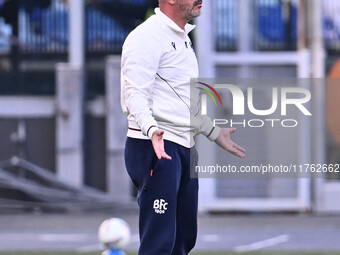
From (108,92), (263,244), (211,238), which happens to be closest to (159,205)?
(263,244)

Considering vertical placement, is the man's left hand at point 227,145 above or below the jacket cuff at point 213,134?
below

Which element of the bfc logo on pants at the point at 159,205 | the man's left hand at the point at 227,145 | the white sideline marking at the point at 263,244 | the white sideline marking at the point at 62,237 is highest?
the man's left hand at the point at 227,145

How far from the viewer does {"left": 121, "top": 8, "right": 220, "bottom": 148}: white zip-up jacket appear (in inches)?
205

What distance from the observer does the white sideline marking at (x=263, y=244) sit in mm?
9750

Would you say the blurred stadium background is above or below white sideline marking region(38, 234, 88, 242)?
above

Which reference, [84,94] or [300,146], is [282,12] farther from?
[84,94]

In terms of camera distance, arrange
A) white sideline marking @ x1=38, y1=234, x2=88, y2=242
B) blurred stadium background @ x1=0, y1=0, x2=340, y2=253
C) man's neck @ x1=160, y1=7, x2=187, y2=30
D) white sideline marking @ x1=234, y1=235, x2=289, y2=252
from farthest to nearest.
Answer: blurred stadium background @ x1=0, y1=0, x2=340, y2=253 < white sideline marking @ x1=38, y1=234, x2=88, y2=242 < white sideline marking @ x1=234, y1=235, x2=289, y2=252 < man's neck @ x1=160, y1=7, x2=187, y2=30

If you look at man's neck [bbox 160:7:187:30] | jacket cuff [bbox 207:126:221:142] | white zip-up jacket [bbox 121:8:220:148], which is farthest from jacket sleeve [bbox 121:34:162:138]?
jacket cuff [bbox 207:126:221:142]

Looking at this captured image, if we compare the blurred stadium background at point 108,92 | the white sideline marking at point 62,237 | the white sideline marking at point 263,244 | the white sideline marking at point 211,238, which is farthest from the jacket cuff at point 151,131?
the blurred stadium background at point 108,92

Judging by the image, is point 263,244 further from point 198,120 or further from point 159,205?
point 159,205

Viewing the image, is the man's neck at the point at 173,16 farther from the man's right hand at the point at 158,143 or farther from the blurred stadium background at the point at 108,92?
the blurred stadium background at the point at 108,92

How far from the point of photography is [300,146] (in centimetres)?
1318

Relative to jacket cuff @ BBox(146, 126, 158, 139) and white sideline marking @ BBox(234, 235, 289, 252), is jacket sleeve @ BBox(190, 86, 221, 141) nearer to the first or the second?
jacket cuff @ BBox(146, 126, 158, 139)

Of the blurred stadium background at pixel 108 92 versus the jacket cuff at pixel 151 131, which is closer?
the jacket cuff at pixel 151 131
